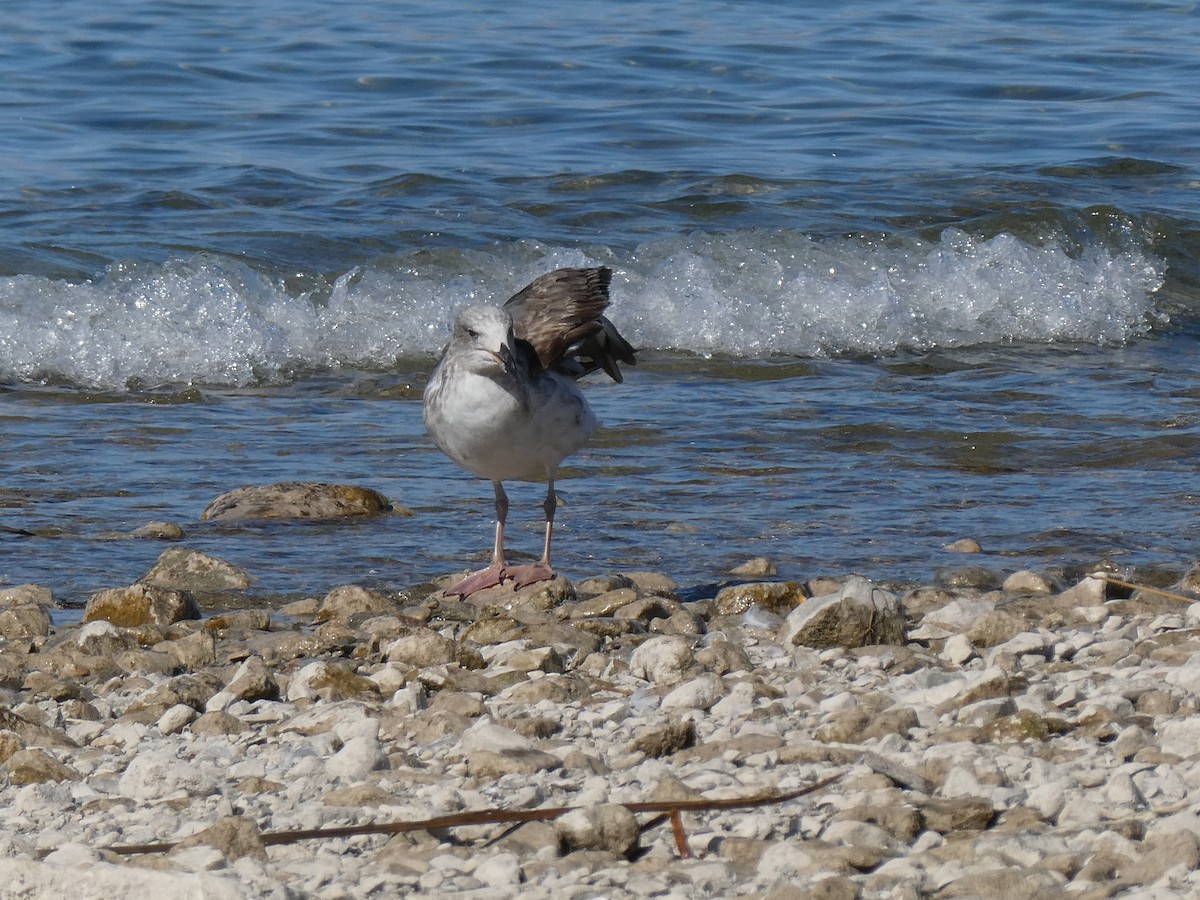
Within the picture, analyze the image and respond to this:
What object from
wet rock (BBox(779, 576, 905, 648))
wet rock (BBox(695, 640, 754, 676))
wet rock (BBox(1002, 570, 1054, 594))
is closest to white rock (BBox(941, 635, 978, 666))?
wet rock (BBox(779, 576, 905, 648))

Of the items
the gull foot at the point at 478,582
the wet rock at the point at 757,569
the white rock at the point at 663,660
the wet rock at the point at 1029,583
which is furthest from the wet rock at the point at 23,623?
the wet rock at the point at 1029,583

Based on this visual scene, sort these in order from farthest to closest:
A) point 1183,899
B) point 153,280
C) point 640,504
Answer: point 153,280 → point 640,504 → point 1183,899

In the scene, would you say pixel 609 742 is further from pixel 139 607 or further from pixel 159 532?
pixel 159 532

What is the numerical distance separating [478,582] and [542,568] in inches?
9.1

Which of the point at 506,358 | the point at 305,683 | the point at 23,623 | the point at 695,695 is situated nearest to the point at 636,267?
the point at 506,358

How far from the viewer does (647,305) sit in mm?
10219

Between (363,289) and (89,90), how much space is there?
6269mm

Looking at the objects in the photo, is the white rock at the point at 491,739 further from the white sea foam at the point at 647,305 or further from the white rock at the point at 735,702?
the white sea foam at the point at 647,305

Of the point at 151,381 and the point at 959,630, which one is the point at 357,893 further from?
the point at 151,381

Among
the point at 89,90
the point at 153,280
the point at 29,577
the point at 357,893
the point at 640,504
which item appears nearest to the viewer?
the point at 357,893

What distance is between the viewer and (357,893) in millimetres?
2953

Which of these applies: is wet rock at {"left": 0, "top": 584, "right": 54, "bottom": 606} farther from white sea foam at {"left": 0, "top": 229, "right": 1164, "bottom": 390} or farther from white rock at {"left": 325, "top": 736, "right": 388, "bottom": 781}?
white sea foam at {"left": 0, "top": 229, "right": 1164, "bottom": 390}

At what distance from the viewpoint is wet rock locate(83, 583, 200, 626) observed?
16.1 ft

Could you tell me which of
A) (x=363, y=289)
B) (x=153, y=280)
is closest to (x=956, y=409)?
(x=363, y=289)
